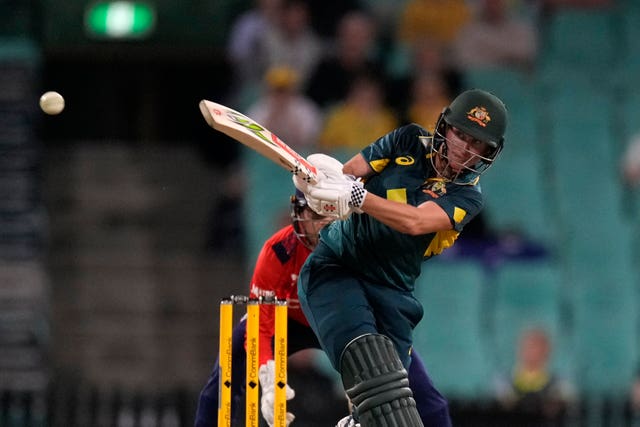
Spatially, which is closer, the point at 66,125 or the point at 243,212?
the point at 243,212

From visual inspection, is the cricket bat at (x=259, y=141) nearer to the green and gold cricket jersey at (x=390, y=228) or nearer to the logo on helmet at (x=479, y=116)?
the green and gold cricket jersey at (x=390, y=228)

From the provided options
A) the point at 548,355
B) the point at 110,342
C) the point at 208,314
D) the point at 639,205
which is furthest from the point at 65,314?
the point at 639,205

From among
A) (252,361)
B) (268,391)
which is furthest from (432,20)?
(252,361)

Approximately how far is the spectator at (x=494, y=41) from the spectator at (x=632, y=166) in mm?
1198

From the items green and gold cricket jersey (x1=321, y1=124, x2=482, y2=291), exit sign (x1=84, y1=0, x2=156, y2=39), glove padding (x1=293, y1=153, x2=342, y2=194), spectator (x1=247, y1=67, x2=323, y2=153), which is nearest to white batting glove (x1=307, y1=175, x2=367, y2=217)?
glove padding (x1=293, y1=153, x2=342, y2=194)

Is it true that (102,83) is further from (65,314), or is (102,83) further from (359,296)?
(359,296)

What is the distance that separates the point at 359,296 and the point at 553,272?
5.50 metres

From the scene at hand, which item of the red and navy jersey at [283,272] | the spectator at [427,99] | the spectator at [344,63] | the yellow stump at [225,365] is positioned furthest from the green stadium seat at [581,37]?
the yellow stump at [225,365]

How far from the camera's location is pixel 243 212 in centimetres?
1083

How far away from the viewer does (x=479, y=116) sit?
5277mm

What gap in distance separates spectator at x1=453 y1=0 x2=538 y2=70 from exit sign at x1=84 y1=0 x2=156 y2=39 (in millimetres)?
2794

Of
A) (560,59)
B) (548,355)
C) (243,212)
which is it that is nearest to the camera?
(548,355)

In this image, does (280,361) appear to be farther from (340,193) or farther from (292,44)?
(292,44)

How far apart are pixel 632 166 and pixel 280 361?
6498 millimetres
